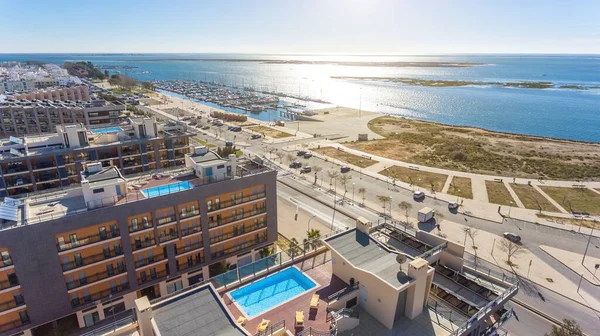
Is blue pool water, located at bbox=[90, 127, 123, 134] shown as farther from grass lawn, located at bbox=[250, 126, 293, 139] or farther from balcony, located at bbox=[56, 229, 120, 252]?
grass lawn, located at bbox=[250, 126, 293, 139]

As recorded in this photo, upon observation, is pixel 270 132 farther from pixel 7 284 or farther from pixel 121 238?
pixel 7 284

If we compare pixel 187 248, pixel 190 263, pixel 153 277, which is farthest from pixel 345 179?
pixel 153 277

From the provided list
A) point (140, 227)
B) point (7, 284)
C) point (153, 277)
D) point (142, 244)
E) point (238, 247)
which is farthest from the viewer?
point (238, 247)

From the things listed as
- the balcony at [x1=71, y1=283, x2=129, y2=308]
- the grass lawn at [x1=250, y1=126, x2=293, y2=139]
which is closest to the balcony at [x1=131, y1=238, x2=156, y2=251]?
the balcony at [x1=71, y1=283, x2=129, y2=308]

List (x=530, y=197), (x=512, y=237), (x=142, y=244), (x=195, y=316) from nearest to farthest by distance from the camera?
(x=195, y=316)
(x=142, y=244)
(x=512, y=237)
(x=530, y=197)

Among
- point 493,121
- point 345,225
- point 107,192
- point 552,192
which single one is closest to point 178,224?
point 107,192

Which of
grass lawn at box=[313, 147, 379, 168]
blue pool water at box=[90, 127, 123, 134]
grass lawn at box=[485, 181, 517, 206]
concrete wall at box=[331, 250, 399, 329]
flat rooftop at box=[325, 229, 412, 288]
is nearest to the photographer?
concrete wall at box=[331, 250, 399, 329]
